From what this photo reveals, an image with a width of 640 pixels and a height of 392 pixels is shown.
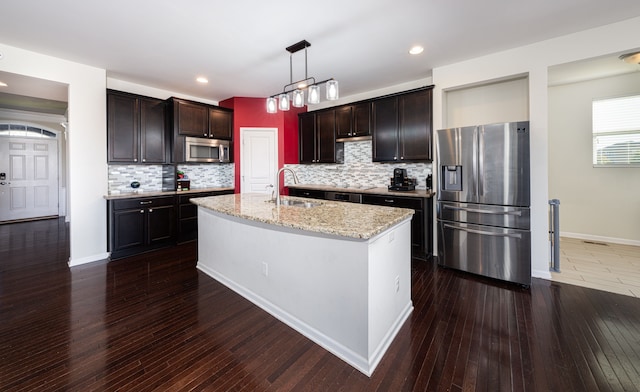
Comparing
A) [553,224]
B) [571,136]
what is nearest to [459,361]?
[553,224]

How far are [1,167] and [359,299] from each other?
28.3 feet

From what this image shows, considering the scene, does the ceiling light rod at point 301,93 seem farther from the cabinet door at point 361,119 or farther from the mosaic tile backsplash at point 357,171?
the mosaic tile backsplash at point 357,171

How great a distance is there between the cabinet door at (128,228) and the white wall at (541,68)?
5.10 m

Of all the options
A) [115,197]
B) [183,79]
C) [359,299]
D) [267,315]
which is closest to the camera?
[359,299]

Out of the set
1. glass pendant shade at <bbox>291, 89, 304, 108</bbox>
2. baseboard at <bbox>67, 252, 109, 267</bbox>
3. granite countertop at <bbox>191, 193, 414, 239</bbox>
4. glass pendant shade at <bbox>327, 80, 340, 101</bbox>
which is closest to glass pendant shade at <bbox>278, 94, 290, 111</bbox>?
glass pendant shade at <bbox>291, 89, 304, 108</bbox>

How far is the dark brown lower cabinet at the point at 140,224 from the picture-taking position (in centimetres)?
379

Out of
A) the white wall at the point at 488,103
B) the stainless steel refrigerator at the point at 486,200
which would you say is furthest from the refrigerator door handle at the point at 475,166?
the white wall at the point at 488,103

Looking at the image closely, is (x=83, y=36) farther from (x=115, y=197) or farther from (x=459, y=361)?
(x=459, y=361)

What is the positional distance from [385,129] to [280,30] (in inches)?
88.5

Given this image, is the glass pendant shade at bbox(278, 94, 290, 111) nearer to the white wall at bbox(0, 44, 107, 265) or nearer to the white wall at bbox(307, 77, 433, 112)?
the white wall at bbox(307, 77, 433, 112)

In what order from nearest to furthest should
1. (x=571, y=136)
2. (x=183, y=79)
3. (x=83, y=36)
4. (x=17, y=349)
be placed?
(x=17, y=349) → (x=83, y=36) → (x=183, y=79) → (x=571, y=136)

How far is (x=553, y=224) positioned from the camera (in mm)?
3131

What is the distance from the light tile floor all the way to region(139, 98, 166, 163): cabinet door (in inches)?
227

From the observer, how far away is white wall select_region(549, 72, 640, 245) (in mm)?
4074
